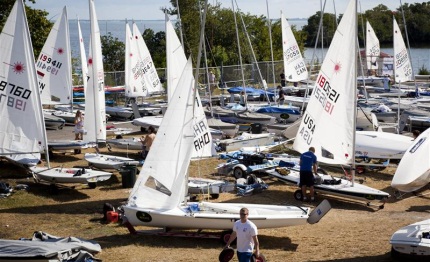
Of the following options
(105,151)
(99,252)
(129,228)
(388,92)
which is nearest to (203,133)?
(129,228)

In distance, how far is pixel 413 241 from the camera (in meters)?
13.3

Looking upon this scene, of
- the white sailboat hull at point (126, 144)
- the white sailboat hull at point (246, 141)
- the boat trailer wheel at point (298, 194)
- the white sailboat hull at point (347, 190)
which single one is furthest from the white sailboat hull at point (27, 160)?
the boat trailer wheel at point (298, 194)

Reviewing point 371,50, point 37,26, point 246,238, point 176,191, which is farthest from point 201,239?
point 371,50

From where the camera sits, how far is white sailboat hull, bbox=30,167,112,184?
62.6 ft

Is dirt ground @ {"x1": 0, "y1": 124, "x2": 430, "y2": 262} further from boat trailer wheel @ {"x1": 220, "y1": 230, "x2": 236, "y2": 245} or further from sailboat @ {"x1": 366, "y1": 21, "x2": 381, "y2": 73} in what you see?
sailboat @ {"x1": 366, "y1": 21, "x2": 381, "y2": 73}

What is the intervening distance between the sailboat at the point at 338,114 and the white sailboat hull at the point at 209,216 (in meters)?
3.03

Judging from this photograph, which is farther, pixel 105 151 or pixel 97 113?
pixel 105 151

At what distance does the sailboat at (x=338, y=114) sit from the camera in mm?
18234

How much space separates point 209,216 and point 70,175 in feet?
17.4

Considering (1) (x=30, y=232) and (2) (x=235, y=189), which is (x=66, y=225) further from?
(2) (x=235, y=189)

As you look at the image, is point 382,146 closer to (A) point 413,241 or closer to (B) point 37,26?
(A) point 413,241

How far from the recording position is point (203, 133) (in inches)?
740

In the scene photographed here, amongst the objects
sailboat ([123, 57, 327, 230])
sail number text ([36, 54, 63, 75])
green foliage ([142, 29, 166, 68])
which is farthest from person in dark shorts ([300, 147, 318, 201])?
green foliage ([142, 29, 166, 68])

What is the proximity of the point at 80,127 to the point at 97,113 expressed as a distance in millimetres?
2288
